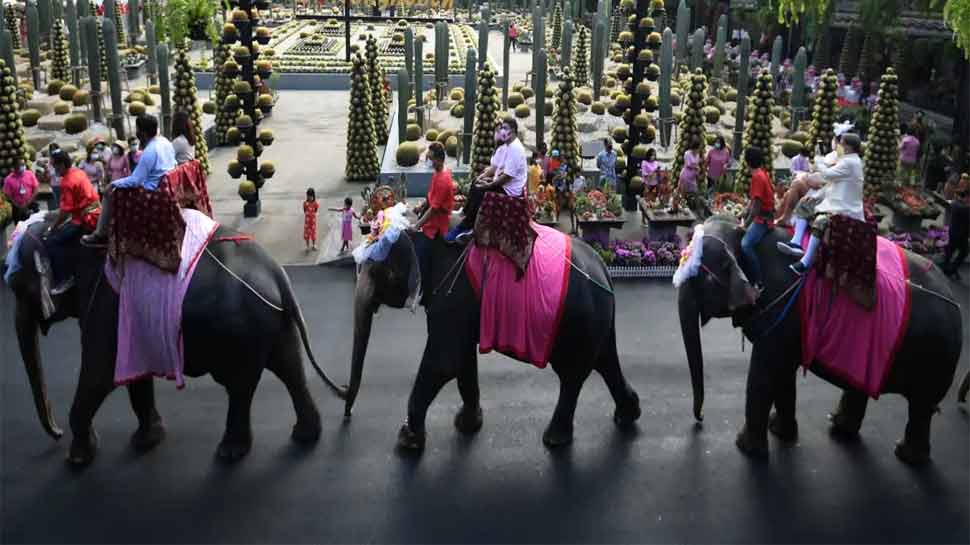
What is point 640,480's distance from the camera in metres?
7.65

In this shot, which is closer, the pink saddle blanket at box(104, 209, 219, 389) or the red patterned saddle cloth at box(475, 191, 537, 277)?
the pink saddle blanket at box(104, 209, 219, 389)

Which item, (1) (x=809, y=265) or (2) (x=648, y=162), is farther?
(2) (x=648, y=162)

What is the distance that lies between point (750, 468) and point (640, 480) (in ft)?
3.40

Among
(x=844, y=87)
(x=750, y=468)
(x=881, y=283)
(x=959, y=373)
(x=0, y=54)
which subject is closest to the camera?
(x=881, y=283)

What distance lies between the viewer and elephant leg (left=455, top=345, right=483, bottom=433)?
26.9 feet

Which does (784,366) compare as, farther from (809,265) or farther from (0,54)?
(0,54)

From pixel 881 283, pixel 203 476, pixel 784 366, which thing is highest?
pixel 881 283

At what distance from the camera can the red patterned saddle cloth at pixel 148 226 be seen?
279 inches

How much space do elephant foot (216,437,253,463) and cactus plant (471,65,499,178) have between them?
27.8ft

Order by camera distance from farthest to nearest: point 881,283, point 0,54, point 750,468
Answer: point 0,54, point 750,468, point 881,283

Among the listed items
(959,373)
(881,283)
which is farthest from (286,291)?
(959,373)

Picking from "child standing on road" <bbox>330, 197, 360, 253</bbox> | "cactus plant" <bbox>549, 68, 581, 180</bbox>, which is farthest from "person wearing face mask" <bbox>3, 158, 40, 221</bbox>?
"cactus plant" <bbox>549, 68, 581, 180</bbox>

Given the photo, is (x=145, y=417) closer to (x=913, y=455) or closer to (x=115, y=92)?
(x=913, y=455)

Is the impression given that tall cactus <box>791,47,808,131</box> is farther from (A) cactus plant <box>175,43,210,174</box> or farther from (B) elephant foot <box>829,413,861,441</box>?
(B) elephant foot <box>829,413,861,441</box>
